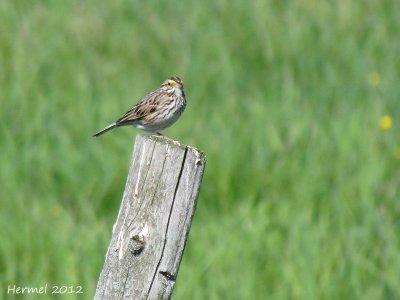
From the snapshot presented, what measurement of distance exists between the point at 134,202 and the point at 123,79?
22.5 ft

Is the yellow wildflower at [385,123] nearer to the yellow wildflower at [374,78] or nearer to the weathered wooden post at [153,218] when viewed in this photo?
the yellow wildflower at [374,78]

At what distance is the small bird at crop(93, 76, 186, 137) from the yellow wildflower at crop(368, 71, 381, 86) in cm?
419

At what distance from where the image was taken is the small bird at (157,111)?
713 cm

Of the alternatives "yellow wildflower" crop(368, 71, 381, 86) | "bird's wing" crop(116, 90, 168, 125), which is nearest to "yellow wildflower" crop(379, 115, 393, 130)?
"yellow wildflower" crop(368, 71, 381, 86)

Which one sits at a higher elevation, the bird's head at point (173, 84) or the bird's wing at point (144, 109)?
the bird's head at point (173, 84)

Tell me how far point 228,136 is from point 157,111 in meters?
2.74

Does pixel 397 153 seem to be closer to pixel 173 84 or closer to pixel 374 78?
pixel 374 78

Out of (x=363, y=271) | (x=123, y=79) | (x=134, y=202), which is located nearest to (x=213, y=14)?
(x=123, y=79)

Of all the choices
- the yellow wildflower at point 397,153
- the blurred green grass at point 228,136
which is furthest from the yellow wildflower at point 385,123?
the yellow wildflower at point 397,153

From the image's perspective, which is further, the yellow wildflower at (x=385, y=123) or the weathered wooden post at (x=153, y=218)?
the yellow wildflower at (x=385, y=123)

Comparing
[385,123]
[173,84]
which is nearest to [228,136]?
[385,123]

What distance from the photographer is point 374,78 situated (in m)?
11.1

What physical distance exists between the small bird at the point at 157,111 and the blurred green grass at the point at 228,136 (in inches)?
51.9

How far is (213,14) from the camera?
12.7 m
